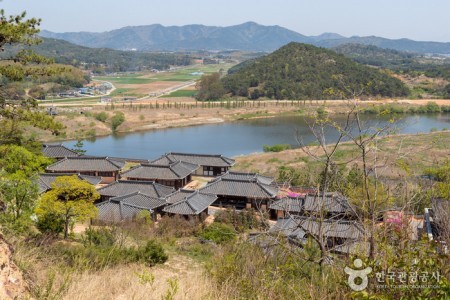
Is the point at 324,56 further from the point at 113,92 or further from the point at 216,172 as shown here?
the point at 216,172

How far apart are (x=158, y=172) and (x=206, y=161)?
370 cm

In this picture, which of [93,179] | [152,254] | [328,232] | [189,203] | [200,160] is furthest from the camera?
[200,160]

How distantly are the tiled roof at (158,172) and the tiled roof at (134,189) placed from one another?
233 cm

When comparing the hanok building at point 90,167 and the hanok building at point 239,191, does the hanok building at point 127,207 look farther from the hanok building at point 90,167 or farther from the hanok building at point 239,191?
the hanok building at point 90,167

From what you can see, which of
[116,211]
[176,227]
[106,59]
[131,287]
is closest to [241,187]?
[176,227]

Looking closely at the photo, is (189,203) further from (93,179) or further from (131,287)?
(131,287)

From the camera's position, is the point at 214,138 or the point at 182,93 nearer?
the point at 214,138

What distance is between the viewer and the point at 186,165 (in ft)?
76.4

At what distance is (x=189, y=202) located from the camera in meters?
16.6

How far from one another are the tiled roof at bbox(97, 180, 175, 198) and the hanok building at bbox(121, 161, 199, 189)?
233 centimetres

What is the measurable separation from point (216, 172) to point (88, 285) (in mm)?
20788

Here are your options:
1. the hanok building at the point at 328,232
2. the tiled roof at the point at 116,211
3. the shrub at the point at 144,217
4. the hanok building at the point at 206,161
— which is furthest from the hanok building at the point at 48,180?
the hanok building at the point at 328,232

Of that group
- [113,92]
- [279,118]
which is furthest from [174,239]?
[113,92]

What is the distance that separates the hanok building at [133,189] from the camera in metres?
18.5
